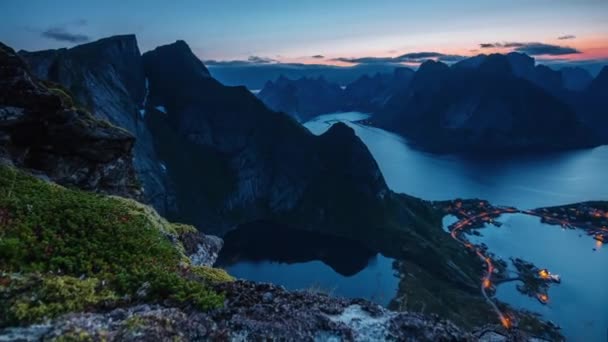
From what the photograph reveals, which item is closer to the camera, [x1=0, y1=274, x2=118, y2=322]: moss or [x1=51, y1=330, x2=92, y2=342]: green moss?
[x1=51, y1=330, x2=92, y2=342]: green moss

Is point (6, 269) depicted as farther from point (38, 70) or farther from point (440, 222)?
point (440, 222)

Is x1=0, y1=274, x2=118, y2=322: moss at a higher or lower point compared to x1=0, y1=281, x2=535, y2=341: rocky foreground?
higher

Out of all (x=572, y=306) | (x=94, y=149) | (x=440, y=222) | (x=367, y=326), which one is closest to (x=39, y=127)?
(x=94, y=149)

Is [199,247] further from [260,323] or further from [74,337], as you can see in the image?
[74,337]

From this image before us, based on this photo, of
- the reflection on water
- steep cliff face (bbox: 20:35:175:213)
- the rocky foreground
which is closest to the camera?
the rocky foreground

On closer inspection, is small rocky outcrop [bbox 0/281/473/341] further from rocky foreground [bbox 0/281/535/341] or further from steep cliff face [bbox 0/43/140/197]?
steep cliff face [bbox 0/43/140/197]

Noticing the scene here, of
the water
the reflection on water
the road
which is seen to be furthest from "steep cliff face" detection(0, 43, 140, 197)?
the water
